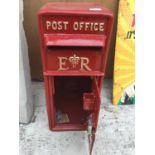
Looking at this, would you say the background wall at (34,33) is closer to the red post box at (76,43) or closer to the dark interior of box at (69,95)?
the dark interior of box at (69,95)

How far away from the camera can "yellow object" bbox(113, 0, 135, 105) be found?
253 centimetres

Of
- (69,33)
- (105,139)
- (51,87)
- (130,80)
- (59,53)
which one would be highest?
(69,33)

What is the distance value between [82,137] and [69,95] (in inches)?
16.6

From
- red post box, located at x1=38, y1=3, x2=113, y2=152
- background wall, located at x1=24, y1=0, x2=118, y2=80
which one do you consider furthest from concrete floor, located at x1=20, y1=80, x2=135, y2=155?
background wall, located at x1=24, y1=0, x2=118, y2=80

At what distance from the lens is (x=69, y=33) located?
1791mm

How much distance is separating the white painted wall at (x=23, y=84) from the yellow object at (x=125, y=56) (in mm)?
861

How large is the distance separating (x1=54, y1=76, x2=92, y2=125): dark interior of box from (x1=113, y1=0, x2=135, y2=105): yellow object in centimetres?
36

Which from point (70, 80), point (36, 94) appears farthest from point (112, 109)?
point (36, 94)

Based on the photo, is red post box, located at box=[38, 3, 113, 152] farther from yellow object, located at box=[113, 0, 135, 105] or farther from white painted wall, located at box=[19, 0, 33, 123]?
yellow object, located at box=[113, 0, 135, 105]

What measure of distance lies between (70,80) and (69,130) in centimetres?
51

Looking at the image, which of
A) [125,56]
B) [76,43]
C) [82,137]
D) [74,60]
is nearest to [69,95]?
[82,137]

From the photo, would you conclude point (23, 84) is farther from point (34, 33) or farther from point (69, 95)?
point (34, 33)

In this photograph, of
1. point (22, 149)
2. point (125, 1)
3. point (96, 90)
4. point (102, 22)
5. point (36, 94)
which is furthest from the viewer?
point (36, 94)

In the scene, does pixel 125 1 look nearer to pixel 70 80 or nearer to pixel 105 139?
pixel 70 80
